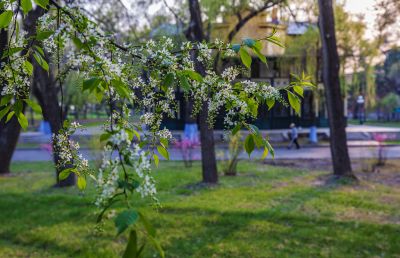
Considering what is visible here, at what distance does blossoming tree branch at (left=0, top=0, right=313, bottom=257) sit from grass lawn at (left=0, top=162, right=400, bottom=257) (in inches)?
120

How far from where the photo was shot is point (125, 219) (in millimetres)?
1019

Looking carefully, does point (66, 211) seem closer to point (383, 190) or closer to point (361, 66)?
point (383, 190)

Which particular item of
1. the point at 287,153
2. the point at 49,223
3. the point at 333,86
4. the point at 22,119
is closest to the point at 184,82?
the point at 22,119

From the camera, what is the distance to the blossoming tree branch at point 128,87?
1.19 meters

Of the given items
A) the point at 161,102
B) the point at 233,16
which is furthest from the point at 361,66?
the point at 161,102

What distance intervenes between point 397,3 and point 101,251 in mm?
9128

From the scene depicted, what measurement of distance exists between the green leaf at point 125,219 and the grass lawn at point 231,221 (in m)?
3.91

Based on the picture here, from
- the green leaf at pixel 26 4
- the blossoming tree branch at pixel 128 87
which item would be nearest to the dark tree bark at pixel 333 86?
the blossoming tree branch at pixel 128 87

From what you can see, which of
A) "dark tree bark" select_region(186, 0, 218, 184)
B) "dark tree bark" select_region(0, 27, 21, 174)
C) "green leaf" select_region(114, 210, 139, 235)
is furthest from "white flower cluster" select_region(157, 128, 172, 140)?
"dark tree bark" select_region(0, 27, 21, 174)

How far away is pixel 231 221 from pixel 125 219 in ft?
18.7

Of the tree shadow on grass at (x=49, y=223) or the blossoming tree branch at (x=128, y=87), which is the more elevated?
the blossoming tree branch at (x=128, y=87)

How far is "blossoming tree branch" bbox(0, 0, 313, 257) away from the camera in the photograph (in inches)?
47.0

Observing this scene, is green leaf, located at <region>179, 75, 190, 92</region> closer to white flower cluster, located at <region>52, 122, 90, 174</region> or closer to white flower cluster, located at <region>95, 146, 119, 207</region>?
white flower cluster, located at <region>95, 146, 119, 207</region>

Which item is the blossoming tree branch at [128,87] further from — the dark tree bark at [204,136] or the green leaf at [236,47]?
the dark tree bark at [204,136]
